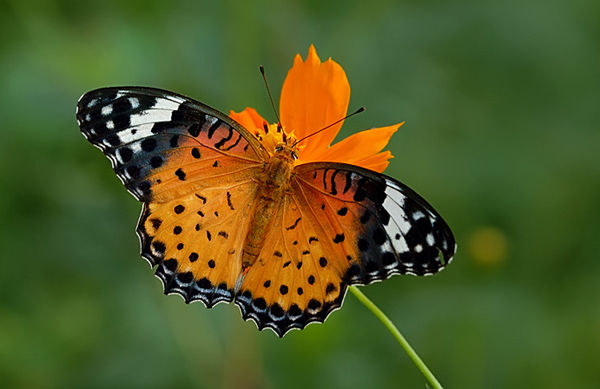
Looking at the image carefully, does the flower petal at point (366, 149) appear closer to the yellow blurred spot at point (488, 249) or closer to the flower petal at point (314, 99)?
the flower petal at point (314, 99)

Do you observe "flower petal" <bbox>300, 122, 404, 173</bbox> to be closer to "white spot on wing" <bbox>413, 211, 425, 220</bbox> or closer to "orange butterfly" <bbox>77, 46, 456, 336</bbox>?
"orange butterfly" <bbox>77, 46, 456, 336</bbox>

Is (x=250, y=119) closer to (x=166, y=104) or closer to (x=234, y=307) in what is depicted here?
(x=166, y=104)

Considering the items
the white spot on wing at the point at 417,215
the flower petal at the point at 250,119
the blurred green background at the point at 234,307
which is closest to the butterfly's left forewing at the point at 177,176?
the flower petal at the point at 250,119

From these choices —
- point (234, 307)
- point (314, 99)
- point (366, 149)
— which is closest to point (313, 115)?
point (314, 99)

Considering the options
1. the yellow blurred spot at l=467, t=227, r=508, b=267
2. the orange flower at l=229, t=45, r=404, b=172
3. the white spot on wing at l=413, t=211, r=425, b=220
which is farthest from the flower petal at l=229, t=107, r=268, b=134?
the yellow blurred spot at l=467, t=227, r=508, b=267

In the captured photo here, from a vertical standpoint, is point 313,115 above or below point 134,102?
below

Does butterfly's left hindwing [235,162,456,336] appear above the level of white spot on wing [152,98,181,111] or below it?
below

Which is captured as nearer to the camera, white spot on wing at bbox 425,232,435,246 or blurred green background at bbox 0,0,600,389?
white spot on wing at bbox 425,232,435,246
